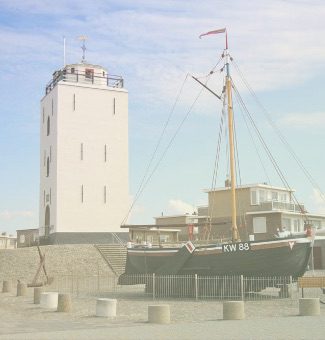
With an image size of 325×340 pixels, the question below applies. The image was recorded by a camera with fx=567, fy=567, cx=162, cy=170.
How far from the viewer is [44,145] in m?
50.6

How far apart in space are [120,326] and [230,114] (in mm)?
17409

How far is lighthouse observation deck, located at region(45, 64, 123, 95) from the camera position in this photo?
4891 cm

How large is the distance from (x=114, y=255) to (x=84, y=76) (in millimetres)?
16111

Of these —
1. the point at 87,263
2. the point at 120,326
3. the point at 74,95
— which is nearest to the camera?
the point at 120,326

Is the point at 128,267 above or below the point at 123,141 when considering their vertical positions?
below

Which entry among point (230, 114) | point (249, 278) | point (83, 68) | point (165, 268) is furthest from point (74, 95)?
point (249, 278)

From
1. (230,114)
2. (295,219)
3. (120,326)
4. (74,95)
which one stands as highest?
(74,95)

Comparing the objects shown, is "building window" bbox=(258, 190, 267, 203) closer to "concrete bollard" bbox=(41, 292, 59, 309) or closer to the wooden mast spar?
the wooden mast spar

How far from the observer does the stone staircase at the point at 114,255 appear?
136 feet

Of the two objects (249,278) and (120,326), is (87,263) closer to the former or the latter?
(249,278)

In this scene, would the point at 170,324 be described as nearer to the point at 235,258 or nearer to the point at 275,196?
the point at 235,258

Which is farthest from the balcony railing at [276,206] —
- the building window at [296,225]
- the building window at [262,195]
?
the building window at [262,195]

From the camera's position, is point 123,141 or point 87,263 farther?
point 123,141

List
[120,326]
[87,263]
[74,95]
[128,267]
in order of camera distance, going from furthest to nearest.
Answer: [74,95] → [87,263] → [128,267] → [120,326]
